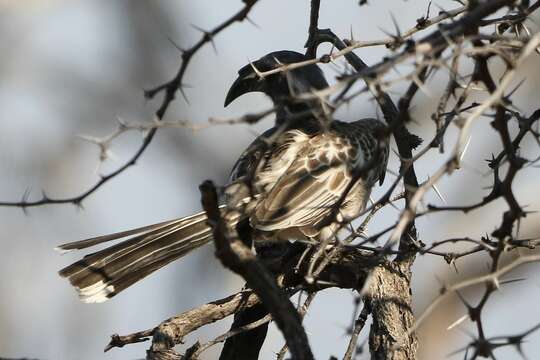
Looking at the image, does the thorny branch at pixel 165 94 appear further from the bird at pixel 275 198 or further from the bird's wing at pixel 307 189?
the bird's wing at pixel 307 189

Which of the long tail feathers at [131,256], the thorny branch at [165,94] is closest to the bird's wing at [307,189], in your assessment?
the long tail feathers at [131,256]

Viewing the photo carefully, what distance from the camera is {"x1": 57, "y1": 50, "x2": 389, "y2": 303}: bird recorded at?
172 inches

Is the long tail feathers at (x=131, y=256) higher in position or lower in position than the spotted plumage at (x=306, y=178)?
lower

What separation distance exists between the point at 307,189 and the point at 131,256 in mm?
1079

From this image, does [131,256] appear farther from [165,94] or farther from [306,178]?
[165,94]

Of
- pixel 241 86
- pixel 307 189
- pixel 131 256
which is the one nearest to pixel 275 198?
pixel 307 189

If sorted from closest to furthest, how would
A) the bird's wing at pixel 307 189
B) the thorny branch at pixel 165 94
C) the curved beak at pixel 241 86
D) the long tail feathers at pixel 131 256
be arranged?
the thorny branch at pixel 165 94 → the long tail feathers at pixel 131 256 → the bird's wing at pixel 307 189 → the curved beak at pixel 241 86

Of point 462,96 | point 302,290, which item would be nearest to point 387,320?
point 302,290

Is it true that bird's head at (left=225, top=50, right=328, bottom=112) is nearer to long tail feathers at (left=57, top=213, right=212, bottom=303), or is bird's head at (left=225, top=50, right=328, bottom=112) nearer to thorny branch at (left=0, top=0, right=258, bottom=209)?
long tail feathers at (left=57, top=213, right=212, bottom=303)

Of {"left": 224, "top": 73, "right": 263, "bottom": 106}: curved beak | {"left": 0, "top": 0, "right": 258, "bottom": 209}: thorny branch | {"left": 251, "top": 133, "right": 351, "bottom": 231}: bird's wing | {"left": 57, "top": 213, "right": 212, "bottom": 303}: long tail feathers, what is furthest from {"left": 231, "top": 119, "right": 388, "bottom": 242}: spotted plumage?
{"left": 0, "top": 0, "right": 258, "bottom": 209}: thorny branch

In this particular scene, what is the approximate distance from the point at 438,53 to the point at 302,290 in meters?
1.51

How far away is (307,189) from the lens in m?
5.14

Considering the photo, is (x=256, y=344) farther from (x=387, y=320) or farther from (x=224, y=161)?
(x=224, y=161)

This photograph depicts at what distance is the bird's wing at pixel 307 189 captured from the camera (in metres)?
4.88
